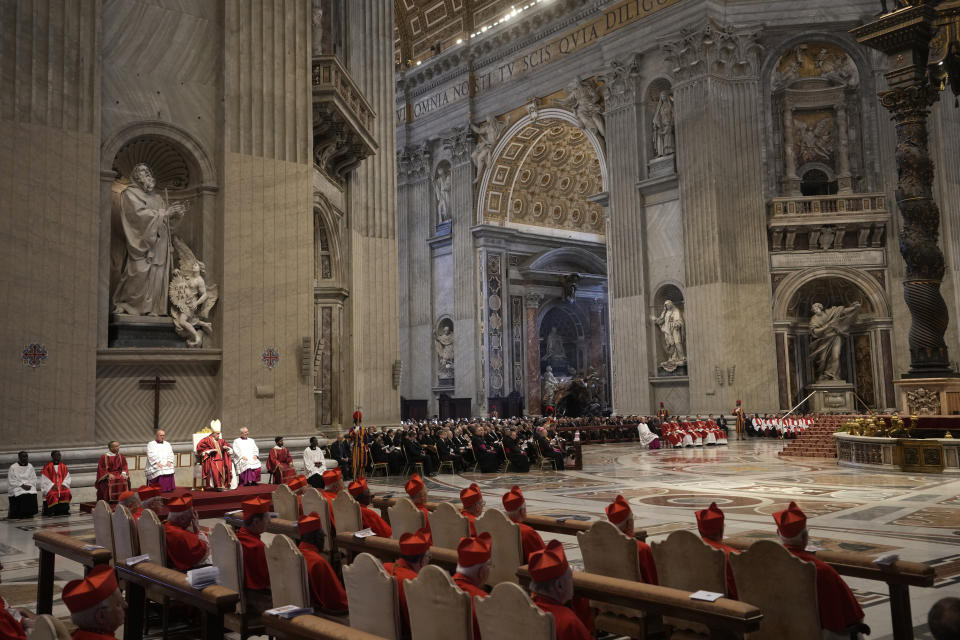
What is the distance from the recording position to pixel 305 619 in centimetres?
327

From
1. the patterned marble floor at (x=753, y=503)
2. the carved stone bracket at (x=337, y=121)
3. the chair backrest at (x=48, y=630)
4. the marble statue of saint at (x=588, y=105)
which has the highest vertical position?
the marble statue of saint at (x=588, y=105)

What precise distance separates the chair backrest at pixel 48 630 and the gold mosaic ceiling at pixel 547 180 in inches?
1188

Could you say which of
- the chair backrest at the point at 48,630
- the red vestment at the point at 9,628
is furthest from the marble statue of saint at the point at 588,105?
the chair backrest at the point at 48,630

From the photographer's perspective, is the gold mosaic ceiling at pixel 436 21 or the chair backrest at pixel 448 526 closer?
the chair backrest at pixel 448 526

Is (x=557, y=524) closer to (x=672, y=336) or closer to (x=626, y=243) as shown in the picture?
(x=672, y=336)

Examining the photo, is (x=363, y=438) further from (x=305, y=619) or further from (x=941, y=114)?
(x=941, y=114)

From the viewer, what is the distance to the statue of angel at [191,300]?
1224cm

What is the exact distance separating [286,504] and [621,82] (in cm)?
2401

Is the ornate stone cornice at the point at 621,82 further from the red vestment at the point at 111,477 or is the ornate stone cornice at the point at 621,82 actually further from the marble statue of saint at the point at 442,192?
the red vestment at the point at 111,477

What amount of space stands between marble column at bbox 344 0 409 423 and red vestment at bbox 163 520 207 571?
1176cm

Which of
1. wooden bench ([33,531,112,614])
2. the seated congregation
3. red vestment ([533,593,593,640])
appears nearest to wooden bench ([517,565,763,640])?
the seated congregation

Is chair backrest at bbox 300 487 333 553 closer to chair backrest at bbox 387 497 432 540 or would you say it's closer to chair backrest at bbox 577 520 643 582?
chair backrest at bbox 387 497 432 540

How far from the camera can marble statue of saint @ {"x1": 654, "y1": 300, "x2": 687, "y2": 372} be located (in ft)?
86.0

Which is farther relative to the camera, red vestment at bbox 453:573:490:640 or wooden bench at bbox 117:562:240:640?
wooden bench at bbox 117:562:240:640
